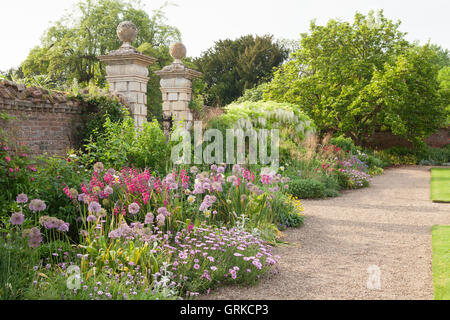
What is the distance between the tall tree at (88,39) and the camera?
22.5m

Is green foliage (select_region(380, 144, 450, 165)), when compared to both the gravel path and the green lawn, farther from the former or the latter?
the gravel path

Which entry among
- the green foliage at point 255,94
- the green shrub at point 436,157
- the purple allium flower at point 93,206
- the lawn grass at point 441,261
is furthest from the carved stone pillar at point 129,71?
the green foliage at point 255,94

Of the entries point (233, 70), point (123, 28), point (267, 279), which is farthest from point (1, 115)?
point (233, 70)

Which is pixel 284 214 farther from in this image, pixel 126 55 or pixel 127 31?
pixel 127 31

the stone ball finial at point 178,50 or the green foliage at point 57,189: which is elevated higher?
the stone ball finial at point 178,50

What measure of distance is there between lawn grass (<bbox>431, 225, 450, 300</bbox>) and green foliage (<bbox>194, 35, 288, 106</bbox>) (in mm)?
20836

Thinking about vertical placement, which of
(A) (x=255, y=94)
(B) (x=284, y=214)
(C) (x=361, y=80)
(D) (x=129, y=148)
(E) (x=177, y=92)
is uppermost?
(A) (x=255, y=94)

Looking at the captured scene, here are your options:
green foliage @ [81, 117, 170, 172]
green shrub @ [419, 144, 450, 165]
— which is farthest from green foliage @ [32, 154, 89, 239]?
green shrub @ [419, 144, 450, 165]

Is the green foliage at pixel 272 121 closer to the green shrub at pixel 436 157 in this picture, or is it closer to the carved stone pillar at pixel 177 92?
the carved stone pillar at pixel 177 92

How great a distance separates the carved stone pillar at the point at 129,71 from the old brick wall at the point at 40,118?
0.87 meters

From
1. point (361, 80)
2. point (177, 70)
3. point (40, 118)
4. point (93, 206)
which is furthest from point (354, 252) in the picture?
point (361, 80)

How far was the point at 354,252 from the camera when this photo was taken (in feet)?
14.3

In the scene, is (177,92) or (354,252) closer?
(354,252)

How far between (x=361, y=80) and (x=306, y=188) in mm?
10114
